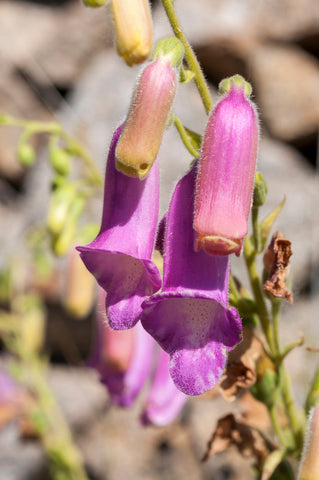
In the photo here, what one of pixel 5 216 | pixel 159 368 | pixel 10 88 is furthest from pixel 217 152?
pixel 10 88

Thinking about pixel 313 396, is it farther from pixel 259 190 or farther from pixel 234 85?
pixel 234 85

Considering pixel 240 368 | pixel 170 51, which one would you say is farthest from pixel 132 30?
pixel 240 368

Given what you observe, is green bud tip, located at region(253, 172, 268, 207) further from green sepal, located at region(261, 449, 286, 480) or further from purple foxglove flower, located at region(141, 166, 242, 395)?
green sepal, located at region(261, 449, 286, 480)

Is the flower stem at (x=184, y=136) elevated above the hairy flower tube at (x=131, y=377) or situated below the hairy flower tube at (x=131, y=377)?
above

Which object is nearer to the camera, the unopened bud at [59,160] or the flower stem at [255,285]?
the flower stem at [255,285]

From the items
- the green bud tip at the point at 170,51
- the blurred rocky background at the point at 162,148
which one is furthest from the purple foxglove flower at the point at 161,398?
the blurred rocky background at the point at 162,148

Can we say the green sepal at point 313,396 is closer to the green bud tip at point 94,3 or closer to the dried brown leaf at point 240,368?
the dried brown leaf at point 240,368

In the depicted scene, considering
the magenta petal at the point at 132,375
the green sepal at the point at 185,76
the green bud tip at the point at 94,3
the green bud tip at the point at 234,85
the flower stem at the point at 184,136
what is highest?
the green bud tip at the point at 94,3
